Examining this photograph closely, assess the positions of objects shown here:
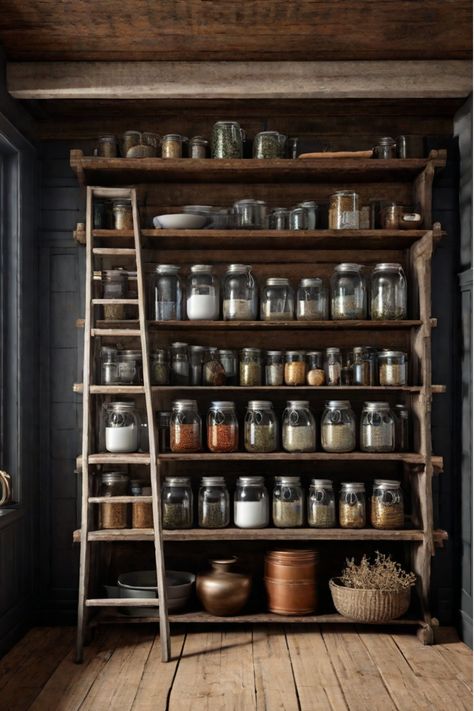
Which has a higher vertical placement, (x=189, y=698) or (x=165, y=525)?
(x=165, y=525)

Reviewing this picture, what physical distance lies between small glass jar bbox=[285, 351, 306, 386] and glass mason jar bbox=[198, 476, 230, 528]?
62 cm

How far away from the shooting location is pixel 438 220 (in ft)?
15.0

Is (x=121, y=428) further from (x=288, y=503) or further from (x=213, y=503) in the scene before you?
(x=288, y=503)

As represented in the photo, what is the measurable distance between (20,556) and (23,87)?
237 cm

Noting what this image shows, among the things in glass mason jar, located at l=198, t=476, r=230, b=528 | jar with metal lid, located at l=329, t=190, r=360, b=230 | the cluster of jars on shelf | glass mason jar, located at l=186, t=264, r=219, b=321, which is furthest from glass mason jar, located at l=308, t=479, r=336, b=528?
jar with metal lid, located at l=329, t=190, r=360, b=230

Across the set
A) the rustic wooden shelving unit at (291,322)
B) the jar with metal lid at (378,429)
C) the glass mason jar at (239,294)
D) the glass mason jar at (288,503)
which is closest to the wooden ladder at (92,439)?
the rustic wooden shelving unit at (291,322)

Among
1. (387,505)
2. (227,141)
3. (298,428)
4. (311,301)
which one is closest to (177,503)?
(298,428)

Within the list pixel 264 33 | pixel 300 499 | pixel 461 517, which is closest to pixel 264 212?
pixel 264 33

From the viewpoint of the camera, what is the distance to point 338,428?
4203 millimetres

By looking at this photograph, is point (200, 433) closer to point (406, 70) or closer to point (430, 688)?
point (430, 688)

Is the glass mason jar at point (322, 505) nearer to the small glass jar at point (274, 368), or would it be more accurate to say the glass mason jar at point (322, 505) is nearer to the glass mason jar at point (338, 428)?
the glass mason jar at point (338, 428)

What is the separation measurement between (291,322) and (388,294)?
53cm

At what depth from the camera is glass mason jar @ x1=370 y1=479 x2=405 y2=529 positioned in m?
4.19

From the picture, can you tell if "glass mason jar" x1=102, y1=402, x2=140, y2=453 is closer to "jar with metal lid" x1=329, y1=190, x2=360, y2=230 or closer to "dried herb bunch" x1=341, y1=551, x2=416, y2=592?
"dried herb bunch" x1=341, y1=551, x2=416, y2=592
